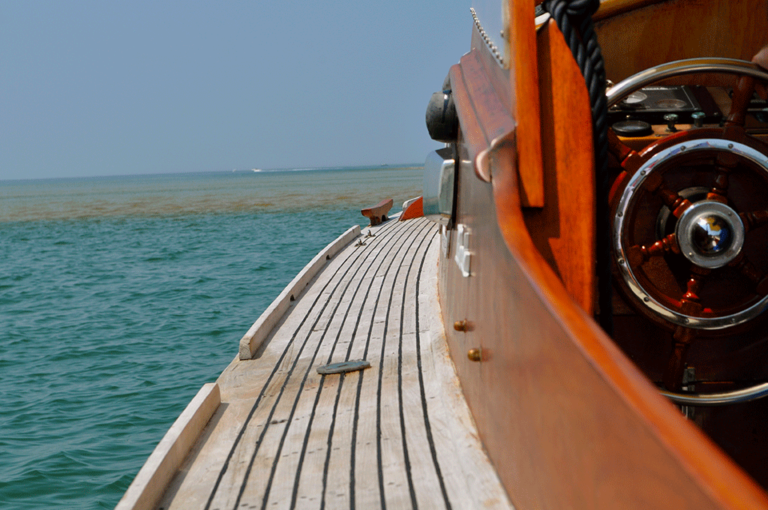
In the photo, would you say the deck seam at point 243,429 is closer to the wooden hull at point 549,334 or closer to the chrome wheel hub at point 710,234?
the wooden hull at point 549,334

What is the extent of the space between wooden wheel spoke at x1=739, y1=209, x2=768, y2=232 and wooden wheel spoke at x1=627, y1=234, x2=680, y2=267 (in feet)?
0.60

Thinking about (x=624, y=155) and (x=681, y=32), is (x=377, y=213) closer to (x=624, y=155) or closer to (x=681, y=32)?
(x=681, y=32)

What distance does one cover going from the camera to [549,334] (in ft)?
3.78

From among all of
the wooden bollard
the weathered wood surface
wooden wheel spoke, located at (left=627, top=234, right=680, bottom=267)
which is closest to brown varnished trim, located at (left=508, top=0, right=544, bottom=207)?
wooden wheel spoke, located at (left=627, top=234, right=680, bottom=267)

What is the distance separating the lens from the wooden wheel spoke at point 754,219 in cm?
161

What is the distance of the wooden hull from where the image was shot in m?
0.80

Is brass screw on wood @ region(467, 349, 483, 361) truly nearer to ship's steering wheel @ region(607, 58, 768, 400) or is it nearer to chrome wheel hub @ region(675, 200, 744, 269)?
ship's steering wheel @ region(607, 58, 768, 400)

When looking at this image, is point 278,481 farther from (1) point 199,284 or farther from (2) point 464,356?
(1) point 199,284

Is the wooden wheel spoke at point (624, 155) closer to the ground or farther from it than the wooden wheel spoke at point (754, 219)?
farther from it

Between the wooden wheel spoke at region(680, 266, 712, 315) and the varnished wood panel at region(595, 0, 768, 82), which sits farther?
the varnished wood panel at region(595, 0, 768, 82)

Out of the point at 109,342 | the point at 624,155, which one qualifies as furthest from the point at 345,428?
the point at 109,342

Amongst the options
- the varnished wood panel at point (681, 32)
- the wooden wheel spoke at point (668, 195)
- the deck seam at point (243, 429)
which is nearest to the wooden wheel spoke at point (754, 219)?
the wooden wheel spoke at point (668, 195)

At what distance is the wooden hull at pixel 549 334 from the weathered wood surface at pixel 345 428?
0.18 metres

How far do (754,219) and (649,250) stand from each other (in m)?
0.28
